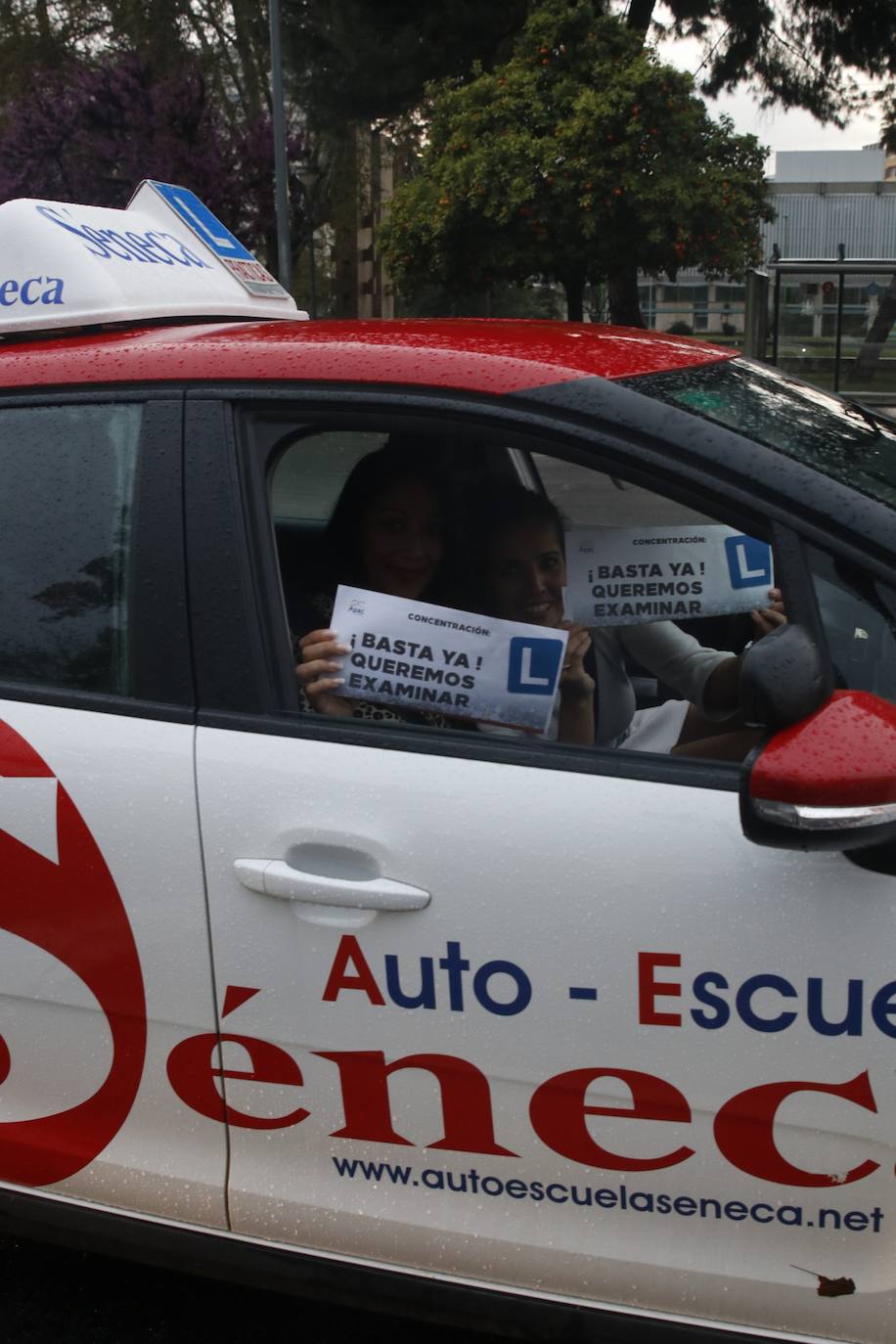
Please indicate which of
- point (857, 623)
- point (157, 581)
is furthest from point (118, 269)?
point (857, 623)

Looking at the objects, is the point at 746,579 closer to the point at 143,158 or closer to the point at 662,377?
the point at 662,377

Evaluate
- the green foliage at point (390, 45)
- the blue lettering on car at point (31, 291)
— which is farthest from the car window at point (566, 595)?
the green foliage at point (390, 45)

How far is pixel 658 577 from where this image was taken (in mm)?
1963

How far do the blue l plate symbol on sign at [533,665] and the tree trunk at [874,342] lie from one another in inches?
681

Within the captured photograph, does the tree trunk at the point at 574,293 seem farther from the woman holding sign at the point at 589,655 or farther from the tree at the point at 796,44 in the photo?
the woman holding sign at the point at 589,655

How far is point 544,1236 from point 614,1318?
0.47 feet

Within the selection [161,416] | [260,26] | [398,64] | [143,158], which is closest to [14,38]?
[260,26]

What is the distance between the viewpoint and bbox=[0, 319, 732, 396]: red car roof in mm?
1750

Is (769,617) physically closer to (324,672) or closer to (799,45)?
(324,672)

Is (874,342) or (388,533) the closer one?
(388,533)

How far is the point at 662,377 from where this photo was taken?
183 cm

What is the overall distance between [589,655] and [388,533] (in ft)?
1.38

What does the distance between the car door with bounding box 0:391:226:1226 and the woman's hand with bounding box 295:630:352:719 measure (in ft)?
0.57

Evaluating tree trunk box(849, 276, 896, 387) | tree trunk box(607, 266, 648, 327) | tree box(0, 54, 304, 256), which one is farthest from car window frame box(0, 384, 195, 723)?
tree box(0, 54, 304, 256)
